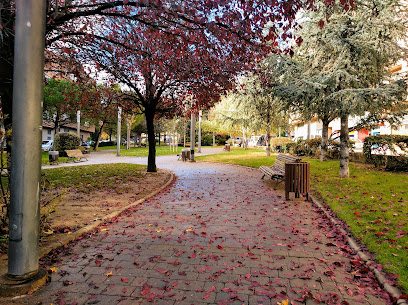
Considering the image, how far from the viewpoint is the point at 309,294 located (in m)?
2.92

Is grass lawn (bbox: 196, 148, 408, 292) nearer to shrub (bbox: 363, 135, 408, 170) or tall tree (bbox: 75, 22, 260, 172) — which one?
shrub (bbox: 363, 135, 408, 170)

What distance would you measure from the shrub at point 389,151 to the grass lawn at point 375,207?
22.7 inches

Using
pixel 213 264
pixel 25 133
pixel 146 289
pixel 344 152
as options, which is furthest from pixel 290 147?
pixel 25 133

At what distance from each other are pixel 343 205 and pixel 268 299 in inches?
199

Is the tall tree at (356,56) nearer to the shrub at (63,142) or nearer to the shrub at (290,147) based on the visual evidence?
the shrub at (290,147)

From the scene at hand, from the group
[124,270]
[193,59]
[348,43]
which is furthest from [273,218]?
[348,43]

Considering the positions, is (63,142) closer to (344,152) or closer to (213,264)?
(344,152)

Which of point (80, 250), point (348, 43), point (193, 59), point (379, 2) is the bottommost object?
point (80, 250)

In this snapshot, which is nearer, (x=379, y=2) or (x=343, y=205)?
(x=343, y=205)

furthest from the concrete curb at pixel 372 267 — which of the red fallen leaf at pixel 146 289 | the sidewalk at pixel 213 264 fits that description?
the red fallen leaf at pixel 146 289

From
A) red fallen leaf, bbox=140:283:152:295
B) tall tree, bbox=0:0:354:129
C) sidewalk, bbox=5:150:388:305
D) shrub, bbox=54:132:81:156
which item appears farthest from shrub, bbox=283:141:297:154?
red fallen leaf, bbox=140:283:152:295

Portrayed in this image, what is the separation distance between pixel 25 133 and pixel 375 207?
24.0ft

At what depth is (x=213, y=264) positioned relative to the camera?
370 centimetres

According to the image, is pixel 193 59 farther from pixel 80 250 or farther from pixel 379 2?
pixel 80 250
